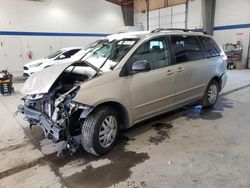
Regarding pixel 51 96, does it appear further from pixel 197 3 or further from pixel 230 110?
pixel 197 3

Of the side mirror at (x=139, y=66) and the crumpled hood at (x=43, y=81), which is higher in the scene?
the side mirror at (x=139, y=66)

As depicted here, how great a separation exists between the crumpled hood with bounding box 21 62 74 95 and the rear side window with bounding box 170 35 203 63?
1825mm


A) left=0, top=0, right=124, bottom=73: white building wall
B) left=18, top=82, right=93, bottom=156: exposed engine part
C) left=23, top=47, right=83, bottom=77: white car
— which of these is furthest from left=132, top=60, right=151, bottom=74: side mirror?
left=0, top=0, right=124, bottom=73: white building wall

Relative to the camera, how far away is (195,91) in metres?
3.99

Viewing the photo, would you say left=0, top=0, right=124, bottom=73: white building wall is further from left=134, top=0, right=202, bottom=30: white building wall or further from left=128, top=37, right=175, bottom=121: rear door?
left=128, top=37, right=175, bottom=121: rear door

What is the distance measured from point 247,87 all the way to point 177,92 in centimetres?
418

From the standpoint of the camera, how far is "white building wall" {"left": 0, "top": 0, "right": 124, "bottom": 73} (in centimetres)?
1127

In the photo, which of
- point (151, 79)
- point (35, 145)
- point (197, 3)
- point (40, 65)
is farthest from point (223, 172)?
point (197, 3)

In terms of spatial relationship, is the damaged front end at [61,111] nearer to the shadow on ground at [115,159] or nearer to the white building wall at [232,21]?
the shadow on ground at [115,159]

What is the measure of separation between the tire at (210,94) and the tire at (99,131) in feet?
7.66

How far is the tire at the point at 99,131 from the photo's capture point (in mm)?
2545

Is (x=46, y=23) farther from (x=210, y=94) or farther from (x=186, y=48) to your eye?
(x=210, y=94)

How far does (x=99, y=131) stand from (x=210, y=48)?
9.90ft

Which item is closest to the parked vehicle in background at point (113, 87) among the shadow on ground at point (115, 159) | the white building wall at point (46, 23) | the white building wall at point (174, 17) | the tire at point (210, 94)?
the shadow on ground at point (115, 159)
